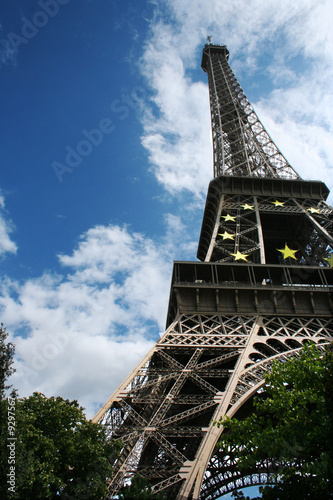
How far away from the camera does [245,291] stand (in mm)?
28984

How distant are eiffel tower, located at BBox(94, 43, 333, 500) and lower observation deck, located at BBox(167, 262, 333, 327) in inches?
2.9

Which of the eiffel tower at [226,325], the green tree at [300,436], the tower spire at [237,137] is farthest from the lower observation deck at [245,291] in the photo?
the tower spire at [237,137]

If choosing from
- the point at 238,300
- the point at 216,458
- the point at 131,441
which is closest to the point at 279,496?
the point at 131,441

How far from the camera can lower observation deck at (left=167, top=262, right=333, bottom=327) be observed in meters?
28.2

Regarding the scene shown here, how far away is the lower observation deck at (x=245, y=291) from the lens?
2823 cm

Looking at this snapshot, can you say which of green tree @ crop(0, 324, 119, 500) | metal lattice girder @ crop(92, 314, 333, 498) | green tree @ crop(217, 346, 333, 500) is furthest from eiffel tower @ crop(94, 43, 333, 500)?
green tree @ crop(217, 346, 333, 500)

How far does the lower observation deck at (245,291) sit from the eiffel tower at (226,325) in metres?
0.07

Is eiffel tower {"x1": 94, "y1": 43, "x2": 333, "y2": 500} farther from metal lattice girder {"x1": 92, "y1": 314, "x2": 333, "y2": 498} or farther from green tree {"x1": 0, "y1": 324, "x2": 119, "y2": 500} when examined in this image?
green tree {"x1": 0, "y1": 324, "x2": 119, "y2": 500}

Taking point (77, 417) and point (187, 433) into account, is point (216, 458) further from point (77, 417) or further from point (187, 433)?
point (77, 417)

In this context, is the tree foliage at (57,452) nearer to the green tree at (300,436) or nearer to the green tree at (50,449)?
the green tree at (50,449)

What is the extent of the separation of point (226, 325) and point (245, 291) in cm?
349

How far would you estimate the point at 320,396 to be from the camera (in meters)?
14.5

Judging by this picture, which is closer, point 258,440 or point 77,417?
point 258,440

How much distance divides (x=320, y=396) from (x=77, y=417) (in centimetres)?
947
